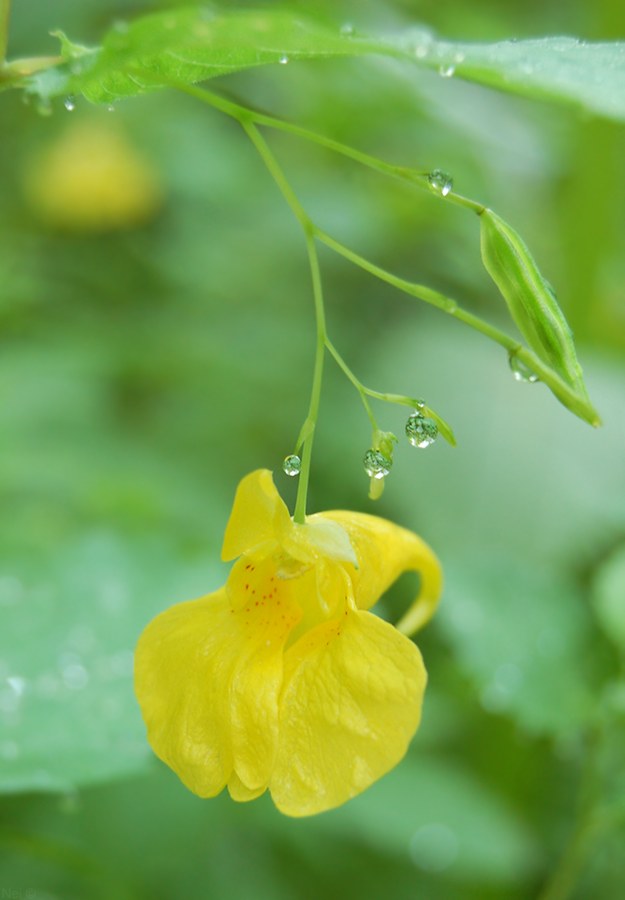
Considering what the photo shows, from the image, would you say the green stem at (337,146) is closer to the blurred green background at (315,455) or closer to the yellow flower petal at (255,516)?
the yellow flower petal at (255,516)

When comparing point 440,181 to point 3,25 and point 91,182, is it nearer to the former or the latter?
point 3,25

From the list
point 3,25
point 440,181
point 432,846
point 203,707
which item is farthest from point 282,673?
point 432,846

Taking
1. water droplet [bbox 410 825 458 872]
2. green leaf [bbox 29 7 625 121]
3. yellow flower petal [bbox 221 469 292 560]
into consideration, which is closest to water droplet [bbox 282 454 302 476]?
yellow flower petal [bbox 221 469 292 560]

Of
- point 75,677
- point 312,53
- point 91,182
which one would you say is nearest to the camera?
point 312,53

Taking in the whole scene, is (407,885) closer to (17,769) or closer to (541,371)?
(17,769)

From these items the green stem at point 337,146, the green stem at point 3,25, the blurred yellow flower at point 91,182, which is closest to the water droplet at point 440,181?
the green stem at point 337,146

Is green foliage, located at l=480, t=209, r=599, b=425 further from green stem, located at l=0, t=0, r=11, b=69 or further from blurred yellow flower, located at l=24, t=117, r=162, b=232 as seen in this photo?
blurred yellow flower, located at l=24, t=117, r=162, b=232

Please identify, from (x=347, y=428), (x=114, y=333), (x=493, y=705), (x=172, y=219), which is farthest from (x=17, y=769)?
(x=172, y=219)
